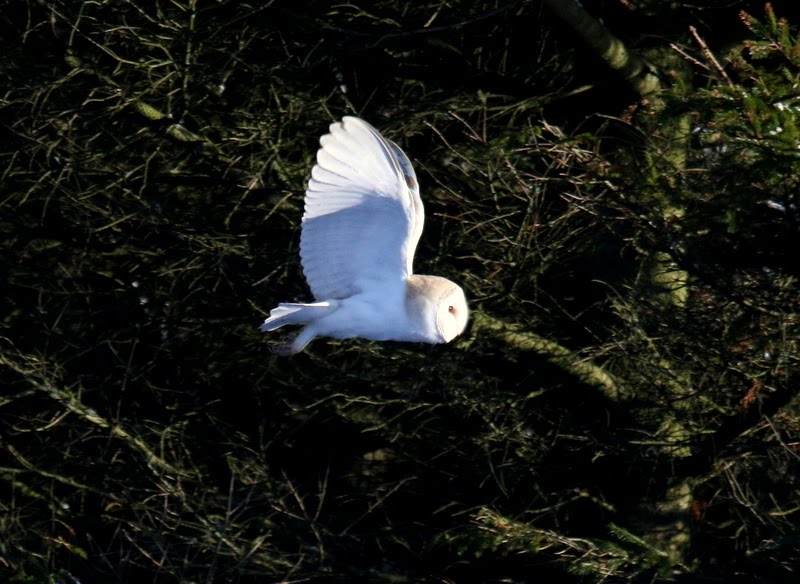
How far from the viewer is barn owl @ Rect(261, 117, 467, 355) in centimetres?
420

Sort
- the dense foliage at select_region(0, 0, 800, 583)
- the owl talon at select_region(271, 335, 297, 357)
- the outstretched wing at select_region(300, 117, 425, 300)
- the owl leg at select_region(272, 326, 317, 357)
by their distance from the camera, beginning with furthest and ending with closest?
the dense foliage at select_region(0, 0, 800, 583), the owl talon at select_region(271, 335, 297, 357), the owl leg at select_region(272, 326, 317, 357), the outstretched wing at select_region(300, 117, 425, 300)

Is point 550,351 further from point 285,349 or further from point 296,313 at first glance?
point 296,313

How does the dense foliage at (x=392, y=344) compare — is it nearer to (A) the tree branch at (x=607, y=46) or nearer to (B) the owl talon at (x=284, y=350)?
(A) the tree branch at (x=607, y=46)

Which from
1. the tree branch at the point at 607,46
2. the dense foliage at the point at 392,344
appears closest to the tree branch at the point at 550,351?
the dense foliage at the point at 392,344

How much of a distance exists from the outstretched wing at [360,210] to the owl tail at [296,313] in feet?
0.48

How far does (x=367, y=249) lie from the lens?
4.38m

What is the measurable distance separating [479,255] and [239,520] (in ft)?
6.16

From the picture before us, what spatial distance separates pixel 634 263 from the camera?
617 cm

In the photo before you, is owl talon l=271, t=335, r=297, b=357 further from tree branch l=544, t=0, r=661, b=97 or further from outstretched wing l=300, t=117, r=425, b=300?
tree branch l=544, t=0, r=661, b=97

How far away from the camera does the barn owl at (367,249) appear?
4195 millimetres

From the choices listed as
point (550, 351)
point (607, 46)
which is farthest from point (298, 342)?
point (607, 46)

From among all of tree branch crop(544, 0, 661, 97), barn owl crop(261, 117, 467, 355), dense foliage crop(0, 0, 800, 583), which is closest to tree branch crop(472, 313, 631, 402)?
dense foliage crop(0, 0, 800, 583)

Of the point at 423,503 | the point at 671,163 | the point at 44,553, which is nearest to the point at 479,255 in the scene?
the point at 671,163

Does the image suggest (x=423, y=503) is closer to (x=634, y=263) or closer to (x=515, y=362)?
(x=515, y=362)
